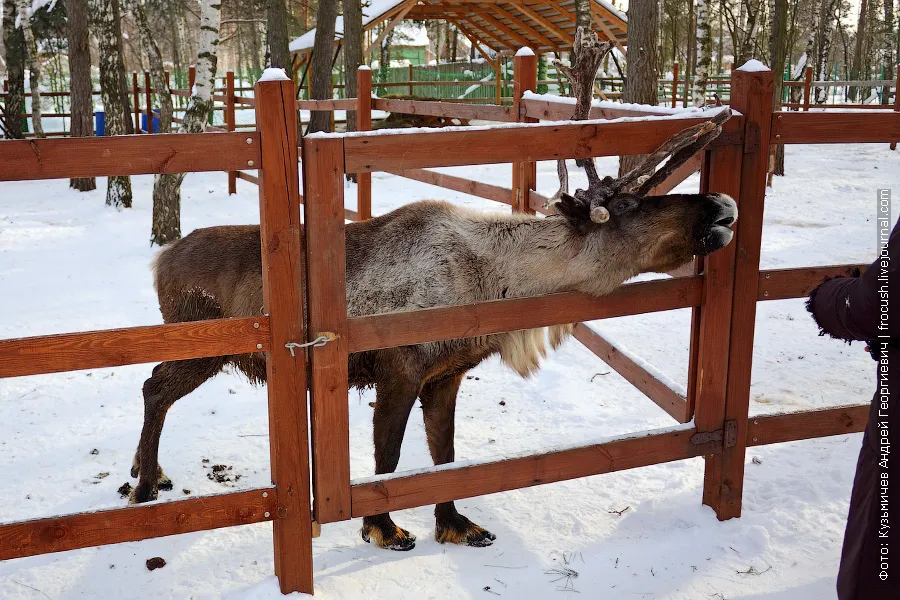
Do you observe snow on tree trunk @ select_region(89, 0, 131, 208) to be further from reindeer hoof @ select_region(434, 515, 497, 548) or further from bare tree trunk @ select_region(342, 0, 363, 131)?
reindeer hoof @ select_region(434, 515, 497, 548)

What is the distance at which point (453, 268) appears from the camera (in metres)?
3.45

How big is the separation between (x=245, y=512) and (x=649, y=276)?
5068 mm

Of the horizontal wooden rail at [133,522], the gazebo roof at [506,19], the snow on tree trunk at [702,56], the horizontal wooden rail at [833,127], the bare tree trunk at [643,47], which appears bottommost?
the horizontal wooden rail at [133,522]

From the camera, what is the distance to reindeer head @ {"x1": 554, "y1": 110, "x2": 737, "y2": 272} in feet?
10.3

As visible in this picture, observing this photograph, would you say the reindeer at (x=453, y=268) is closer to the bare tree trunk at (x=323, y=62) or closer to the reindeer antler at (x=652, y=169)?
the reindeer antler at (x=652, y=169)

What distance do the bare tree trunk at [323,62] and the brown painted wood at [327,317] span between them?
11607mm

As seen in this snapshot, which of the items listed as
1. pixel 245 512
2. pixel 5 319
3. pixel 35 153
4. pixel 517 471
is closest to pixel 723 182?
pixel 517 471

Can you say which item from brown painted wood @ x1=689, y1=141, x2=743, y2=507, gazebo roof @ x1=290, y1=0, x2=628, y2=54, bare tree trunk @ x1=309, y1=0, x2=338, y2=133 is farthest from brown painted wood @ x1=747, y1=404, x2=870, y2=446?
gazebo roof @ x1=290, y1=0, x2=628, y2=54

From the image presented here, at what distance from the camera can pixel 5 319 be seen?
21.4 feet

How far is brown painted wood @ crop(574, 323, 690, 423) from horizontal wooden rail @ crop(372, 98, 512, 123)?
2.03m

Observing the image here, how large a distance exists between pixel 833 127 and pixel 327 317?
2243 mm

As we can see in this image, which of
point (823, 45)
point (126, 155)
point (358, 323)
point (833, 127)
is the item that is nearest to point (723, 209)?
point (833, 127)

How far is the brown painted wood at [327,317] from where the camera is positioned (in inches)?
107

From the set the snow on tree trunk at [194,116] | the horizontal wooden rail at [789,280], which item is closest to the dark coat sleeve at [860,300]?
the horizontal wooden rail at [789,280]
